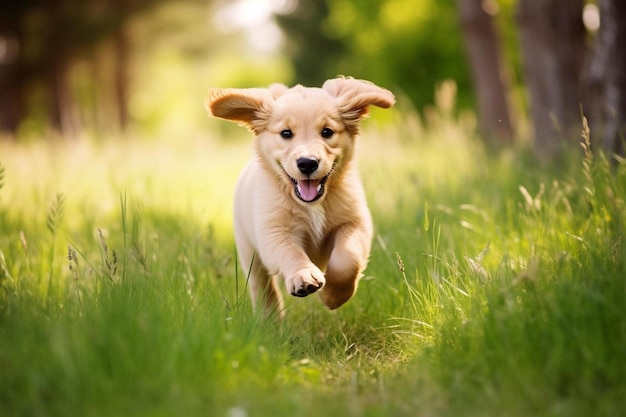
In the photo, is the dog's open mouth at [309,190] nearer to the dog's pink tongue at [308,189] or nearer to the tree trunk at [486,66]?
the dog's pink tongue at [308,189]

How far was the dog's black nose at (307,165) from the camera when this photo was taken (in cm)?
339

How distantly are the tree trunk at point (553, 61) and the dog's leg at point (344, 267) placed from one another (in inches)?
144

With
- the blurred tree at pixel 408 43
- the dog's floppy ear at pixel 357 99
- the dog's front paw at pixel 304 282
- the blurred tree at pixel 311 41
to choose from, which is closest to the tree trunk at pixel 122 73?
the blurred tree at pixel 408 43

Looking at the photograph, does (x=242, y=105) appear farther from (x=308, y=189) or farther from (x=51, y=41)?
(x=51, y=41)

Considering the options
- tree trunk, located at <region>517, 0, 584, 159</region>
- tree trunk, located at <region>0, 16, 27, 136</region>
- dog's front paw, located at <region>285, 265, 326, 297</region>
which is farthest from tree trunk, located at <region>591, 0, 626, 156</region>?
tree trunk, located at <region>0, 16, 27, 136</region>

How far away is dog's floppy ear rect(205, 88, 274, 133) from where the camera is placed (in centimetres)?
377

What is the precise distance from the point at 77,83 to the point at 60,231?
81.7 feet

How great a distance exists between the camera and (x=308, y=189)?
11.5 feet

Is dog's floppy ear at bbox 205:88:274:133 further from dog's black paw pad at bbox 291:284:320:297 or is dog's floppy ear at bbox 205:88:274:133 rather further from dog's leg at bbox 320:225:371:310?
dog's black paw pad at bbox 291:284:320:297

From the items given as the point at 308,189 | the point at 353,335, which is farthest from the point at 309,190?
the point at 353,335

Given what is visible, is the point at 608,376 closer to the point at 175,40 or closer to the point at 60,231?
the point at 60,231

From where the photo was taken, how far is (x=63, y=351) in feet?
8.22

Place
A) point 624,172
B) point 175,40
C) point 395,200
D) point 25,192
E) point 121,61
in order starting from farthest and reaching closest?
point 175,40, point 121,61, point 25,192, point 395,200, point 624,172

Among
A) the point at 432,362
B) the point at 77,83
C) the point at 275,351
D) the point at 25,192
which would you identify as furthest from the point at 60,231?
the point at 77,83
